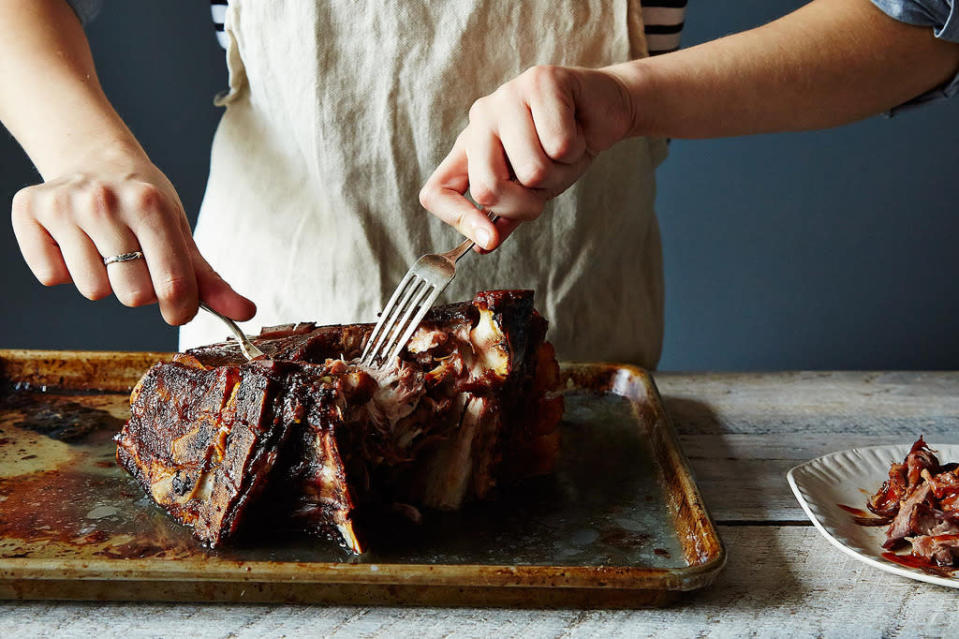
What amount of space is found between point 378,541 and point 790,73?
1.11 m

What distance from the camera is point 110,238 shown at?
144cm

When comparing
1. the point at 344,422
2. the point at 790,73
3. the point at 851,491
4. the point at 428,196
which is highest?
the point at 790,73

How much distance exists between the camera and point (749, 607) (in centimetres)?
118

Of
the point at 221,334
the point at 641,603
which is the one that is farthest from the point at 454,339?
the point at 221,334

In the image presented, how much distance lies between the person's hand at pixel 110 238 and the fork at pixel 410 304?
0.94ft

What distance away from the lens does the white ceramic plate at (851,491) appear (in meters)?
1.22

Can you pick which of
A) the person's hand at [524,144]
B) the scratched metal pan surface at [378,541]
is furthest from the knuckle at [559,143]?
the scratched metal pan surface at [378,541]

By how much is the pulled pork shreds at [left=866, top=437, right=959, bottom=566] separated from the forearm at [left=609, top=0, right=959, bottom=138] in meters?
0.68

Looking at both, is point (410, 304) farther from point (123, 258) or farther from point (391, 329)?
point (123, 258)

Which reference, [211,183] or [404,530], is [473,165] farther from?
[211,183]

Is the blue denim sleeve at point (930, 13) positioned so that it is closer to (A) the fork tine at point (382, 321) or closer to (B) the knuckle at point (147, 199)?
(A) the fork tine at point (382, 321)

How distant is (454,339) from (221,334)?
82 centimetres

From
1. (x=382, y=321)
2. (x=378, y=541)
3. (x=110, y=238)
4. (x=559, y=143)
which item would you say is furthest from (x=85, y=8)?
(x=378, y=541)

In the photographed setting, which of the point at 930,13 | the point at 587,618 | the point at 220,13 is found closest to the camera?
the point at 587,618
